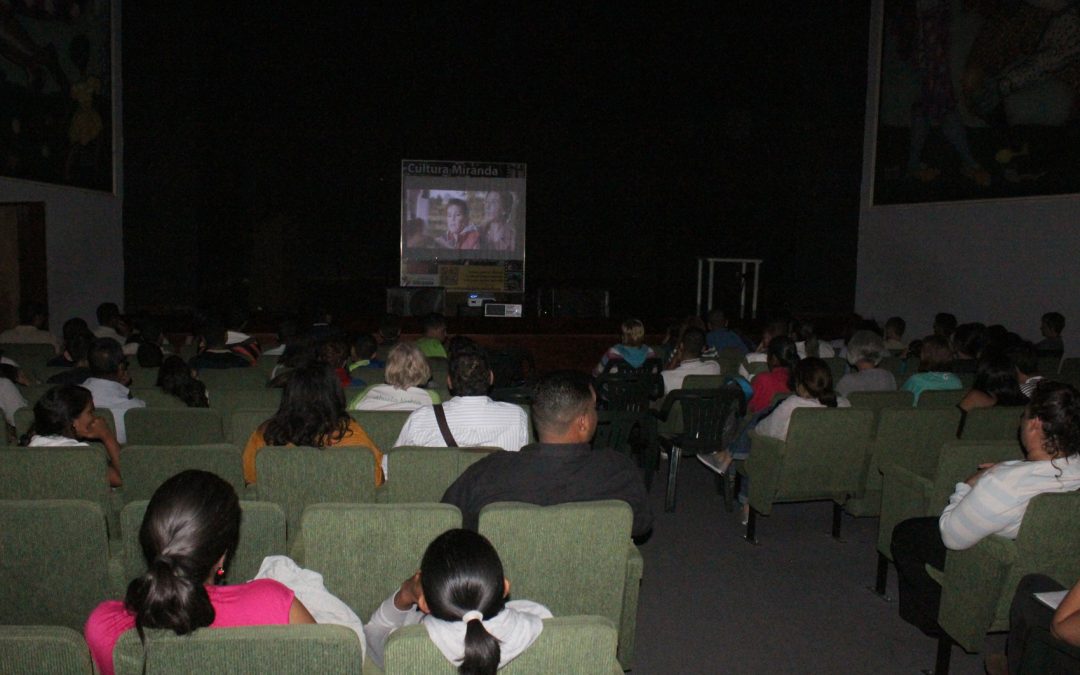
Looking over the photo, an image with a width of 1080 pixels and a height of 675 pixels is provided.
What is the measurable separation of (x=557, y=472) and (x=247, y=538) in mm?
924

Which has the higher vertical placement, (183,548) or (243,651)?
(183,548)

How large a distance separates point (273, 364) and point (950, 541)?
15.3ft

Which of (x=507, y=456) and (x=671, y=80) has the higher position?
(x=671, y=80)

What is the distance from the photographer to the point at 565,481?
2.60 meters

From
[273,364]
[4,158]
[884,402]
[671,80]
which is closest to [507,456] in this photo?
[884,402]

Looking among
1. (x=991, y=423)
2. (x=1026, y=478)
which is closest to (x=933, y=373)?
(x=991, y=423)

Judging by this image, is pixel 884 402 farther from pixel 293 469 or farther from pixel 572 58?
pixel 572 58

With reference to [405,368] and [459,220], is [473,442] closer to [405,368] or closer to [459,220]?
[405,368]

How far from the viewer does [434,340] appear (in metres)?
6.76

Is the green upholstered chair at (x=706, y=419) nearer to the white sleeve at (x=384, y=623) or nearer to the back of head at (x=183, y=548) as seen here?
the white sleeve at (x=384, y=623)

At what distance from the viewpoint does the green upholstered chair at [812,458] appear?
4.09 m

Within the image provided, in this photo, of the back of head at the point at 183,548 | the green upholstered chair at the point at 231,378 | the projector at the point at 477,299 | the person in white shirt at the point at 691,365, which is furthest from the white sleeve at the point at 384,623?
A: the projector at the point at 477,299

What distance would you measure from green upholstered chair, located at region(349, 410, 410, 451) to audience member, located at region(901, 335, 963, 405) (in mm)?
2835

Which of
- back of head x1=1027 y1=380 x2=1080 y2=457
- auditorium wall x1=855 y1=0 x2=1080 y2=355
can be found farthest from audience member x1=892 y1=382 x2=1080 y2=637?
auditorium wall x1=855 y1=0 x2=1080 y2=355
